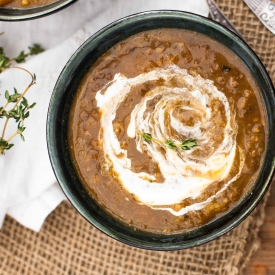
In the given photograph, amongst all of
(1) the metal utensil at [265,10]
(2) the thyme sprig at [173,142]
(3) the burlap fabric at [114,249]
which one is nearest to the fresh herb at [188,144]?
(2) the thyme sprig at [173,142]

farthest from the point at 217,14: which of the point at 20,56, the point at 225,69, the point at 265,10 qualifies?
the point at 20,56

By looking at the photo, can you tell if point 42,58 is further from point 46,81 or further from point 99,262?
point 99,262

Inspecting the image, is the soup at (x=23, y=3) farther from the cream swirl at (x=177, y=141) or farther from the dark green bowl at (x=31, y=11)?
the cream swirl at (x=177, y=141)

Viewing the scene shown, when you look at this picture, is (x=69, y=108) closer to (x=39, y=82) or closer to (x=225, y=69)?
(x=39, y=82)

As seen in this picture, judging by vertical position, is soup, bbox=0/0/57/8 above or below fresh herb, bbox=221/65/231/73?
above

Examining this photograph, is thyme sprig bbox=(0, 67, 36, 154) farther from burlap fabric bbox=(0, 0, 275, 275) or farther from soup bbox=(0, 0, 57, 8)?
burlap fabric bbox=(0, 0, 275, 275)

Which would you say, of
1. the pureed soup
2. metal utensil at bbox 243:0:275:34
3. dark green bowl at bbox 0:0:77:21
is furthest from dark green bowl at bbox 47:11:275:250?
metal utensil at bbox 243:0:275:34
